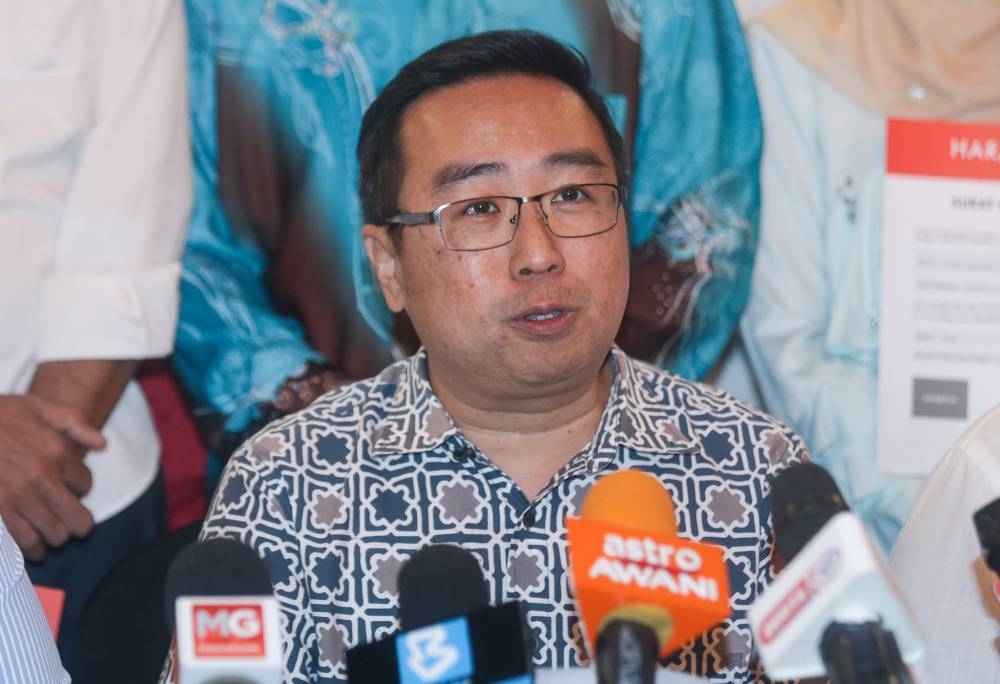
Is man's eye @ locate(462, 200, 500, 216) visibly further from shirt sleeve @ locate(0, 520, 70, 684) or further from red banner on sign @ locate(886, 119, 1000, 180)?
red banner on sign @ locate(886, 119, 1000, 180)

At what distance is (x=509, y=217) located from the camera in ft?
6.38

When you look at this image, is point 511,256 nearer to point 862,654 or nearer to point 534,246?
point 534,246

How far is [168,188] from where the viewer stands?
8.14ft

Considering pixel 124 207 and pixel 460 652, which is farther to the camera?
pixel 124 207

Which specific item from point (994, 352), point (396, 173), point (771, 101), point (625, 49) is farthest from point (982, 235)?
point (396, 173)

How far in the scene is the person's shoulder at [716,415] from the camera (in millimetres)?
2064

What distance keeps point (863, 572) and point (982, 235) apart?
1.88 meters

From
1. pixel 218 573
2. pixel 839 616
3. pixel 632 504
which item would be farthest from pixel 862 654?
pixel 218 573

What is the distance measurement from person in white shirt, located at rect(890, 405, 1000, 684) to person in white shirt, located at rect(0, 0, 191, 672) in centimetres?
132

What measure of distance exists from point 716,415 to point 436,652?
1.06 metres

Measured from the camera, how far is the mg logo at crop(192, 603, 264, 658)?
103 cm

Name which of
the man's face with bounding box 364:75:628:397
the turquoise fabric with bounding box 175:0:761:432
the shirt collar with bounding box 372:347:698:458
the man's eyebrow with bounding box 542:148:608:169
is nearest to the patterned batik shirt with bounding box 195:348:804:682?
the shirt collar with bounding box 372:347:698:458

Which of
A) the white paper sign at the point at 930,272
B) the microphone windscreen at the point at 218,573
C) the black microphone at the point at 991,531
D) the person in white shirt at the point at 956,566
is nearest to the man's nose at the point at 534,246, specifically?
the person in white shirt at the point at 956,566

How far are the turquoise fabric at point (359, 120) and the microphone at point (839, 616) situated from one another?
1.68 m
